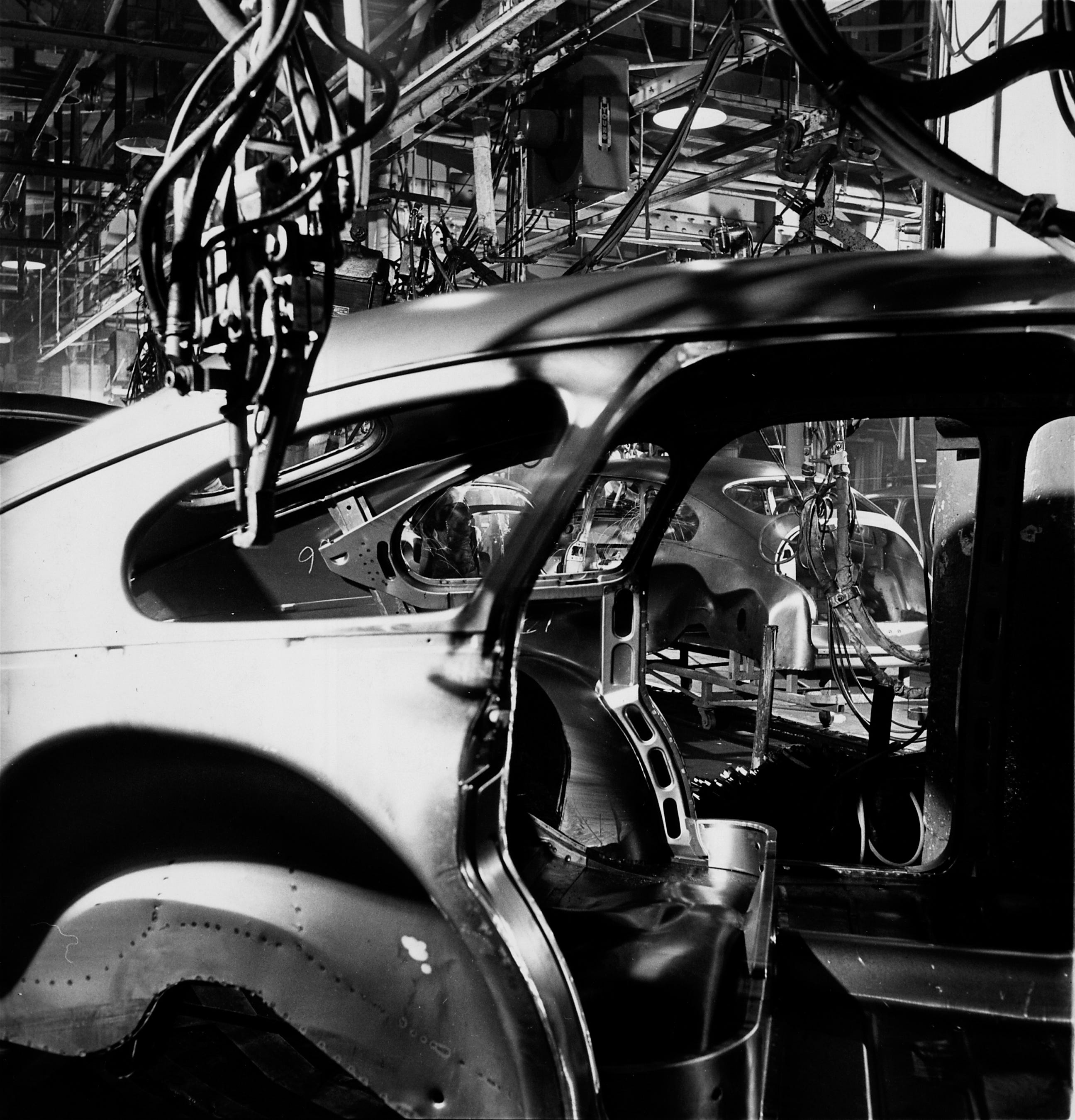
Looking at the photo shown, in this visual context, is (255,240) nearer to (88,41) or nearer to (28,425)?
(28,425)

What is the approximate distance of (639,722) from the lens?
3.25 metres

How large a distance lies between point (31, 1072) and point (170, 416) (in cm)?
182

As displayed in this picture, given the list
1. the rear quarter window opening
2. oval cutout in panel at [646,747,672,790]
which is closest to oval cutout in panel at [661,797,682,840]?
oval cutout in panel at [646,747,672,790]

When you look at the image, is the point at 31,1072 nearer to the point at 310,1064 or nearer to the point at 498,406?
the point at 310,1064

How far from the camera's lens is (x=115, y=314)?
51.0ft

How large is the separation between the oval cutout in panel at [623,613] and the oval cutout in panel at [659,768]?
1.20 feet

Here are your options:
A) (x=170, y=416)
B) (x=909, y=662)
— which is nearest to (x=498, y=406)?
(x=170, y=416)

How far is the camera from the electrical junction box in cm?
677

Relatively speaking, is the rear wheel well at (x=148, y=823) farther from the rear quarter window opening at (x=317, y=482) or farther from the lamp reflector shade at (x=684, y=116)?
the lamp reflector shade at (x=684, y=116)

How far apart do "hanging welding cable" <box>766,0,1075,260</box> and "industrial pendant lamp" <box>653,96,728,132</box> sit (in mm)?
3776

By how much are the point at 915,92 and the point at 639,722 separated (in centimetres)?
187

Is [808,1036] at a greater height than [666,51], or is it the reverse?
[666,51]

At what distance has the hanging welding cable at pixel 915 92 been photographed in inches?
83.1

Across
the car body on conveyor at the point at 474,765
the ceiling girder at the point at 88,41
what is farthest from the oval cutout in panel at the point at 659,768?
the ceiling girder at the point at 88,41
